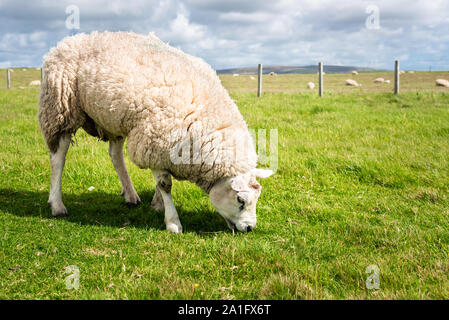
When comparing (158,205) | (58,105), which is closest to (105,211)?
(158,205)

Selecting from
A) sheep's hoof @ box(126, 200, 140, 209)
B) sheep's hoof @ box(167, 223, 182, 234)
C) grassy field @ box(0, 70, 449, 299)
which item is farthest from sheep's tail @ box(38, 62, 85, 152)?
sheep's hoof @ box(167, 223, 182, 234)

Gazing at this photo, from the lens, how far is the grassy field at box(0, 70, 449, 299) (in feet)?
10.2

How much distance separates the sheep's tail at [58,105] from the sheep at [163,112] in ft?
0.04

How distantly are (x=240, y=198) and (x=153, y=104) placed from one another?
1.40 meters

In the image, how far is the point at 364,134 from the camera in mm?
8281

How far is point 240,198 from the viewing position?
4227 millimetres

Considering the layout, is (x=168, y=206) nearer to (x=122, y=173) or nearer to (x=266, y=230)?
(x=266, y=230)

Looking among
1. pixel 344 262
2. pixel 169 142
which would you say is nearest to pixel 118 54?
pixel 169 142

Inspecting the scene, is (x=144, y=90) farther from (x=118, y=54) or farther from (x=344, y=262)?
(x=344, y=262)

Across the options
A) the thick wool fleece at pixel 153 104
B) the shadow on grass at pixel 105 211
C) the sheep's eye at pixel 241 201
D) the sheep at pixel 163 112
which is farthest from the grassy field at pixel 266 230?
the thick wool fleece at pixel 153 104

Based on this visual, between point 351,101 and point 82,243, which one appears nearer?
point 82,243

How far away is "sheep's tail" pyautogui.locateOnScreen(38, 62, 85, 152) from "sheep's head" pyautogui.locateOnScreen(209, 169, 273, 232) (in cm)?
205

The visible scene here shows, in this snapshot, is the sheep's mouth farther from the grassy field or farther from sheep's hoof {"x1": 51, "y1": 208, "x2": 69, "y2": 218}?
sheep's hoof {"x1": 51, "y1": 208, "x2": 69, "y2": 218}

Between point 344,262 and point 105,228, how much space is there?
2640 mm
